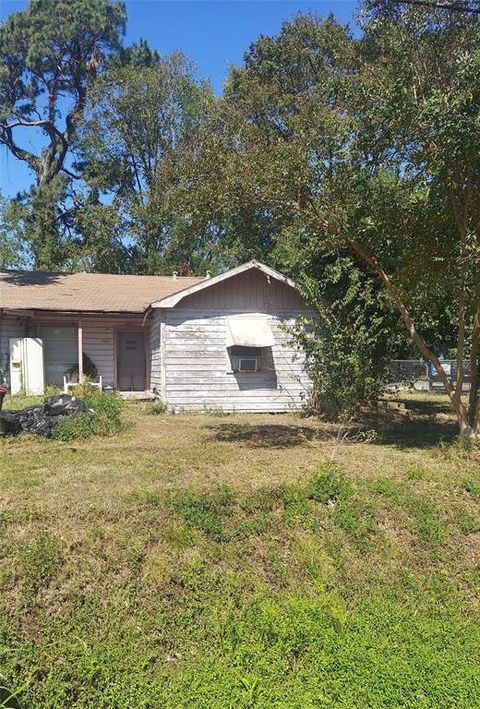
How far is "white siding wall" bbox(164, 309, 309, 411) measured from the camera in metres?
13.4

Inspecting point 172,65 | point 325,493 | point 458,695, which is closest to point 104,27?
point 172,65

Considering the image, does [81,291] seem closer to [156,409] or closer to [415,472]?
[156,409]

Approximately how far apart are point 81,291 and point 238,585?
557 inches

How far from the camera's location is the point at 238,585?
457cm

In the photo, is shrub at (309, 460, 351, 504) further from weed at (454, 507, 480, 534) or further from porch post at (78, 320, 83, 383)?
porch post at (78, 320, 83, 383)

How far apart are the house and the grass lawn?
6.27 metres

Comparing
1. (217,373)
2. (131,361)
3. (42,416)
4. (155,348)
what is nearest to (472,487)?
(42,416)

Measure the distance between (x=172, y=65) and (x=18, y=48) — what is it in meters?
8.05

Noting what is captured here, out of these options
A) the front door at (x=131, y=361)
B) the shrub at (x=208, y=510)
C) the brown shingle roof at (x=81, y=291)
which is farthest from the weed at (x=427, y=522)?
the front door at (x=131, y=361)

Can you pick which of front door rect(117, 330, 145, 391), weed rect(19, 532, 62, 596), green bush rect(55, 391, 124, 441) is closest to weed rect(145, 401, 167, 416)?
green bush rect(55, 391, 124, 441)

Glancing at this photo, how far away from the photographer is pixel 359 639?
404cm

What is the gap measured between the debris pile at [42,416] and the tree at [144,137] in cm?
1861

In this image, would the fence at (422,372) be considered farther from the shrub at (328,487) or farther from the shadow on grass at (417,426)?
the shrub at (328,487)

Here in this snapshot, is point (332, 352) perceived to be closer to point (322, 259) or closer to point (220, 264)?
point (322, 259)
